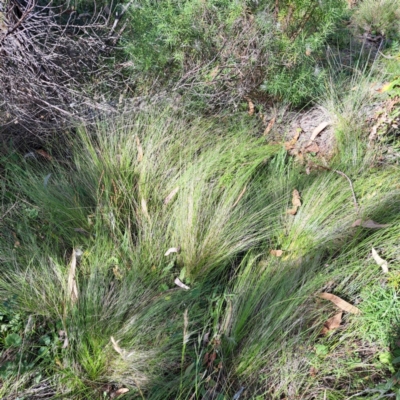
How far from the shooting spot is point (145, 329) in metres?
1.87

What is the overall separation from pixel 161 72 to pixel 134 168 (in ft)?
3.34

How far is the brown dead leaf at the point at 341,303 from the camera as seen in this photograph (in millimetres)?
1929

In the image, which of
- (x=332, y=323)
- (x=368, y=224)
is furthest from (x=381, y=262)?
(x=332, y=323)

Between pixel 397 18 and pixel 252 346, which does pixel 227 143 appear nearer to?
pixel 252 346

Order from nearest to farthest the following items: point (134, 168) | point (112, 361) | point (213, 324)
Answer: point (112, 361) → point (213, 324) → point (134, 168)

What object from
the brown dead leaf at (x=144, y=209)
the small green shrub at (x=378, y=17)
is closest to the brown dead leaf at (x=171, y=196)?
the brown dead leaf at (x=144, y=209)

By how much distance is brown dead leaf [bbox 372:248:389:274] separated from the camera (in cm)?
201

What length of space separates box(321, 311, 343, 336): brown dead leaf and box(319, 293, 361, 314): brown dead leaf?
42 mm


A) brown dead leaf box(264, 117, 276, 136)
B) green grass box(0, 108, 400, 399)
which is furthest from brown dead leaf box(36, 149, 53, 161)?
brown dead leaf box(264, 117, 276, 136)

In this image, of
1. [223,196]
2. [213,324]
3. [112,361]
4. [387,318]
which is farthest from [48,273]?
[387,318]

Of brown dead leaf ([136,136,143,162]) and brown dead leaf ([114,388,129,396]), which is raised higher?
brown dead leaf ([136,136,143,162])

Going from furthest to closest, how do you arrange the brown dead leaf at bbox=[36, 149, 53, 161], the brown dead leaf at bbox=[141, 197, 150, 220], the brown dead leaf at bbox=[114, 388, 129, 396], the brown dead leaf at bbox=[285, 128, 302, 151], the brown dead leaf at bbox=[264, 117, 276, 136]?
1. the brown dead leaf at bbox=[264, 117, 276, 136]
2. the brown dead leaf at bbox=[285, 128, 302, 151]
3. the brown dead leaf at bbox=[36, 149, 53, 161]
4. the brown dead leaf at bbox=[141, 197, 150, 220]
5. the brown dead leaf at bbox=[114, 388, 129, 396]

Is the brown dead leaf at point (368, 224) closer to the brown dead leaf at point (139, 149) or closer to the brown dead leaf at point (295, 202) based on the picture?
the brown dead leaf at point (295, 202)

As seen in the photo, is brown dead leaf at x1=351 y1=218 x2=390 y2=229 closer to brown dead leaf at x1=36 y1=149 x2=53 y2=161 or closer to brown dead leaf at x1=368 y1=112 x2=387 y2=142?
brown dead leaf at x1=368 y1=112 x2=387 y2=142
